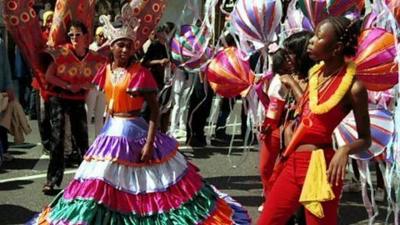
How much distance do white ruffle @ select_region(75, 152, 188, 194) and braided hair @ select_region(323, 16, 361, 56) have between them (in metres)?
1.83

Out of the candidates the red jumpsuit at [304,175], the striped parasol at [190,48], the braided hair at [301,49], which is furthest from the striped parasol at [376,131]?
the striped parasol at [190,48]

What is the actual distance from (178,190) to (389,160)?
1.50 metres

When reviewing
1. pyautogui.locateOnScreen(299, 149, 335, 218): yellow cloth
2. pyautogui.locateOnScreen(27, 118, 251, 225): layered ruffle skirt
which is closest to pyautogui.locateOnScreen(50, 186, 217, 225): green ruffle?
pyautogui.locateOnScreen(27, 118, 251, 225): layered ruffle skirt

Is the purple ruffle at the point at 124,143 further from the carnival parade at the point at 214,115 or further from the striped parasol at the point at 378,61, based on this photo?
the striped parasol at the point at 378,61

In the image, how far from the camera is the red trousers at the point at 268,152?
16.2ft

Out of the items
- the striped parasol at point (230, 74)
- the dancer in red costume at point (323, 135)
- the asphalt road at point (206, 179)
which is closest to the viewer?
the dancer in red costume at point (323, 135)

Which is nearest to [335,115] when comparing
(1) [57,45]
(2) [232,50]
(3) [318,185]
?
(3) [318,185]

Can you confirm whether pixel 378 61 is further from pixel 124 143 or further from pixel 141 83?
pixel 124 143

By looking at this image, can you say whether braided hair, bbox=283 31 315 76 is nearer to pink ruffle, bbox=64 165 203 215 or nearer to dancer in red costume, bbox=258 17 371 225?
dancer in red costume, bbox=258 17 371 225

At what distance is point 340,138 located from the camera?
4.49 meters

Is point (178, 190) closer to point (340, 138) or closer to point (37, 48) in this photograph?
point (340, 138)

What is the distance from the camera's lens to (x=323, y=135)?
3.28m

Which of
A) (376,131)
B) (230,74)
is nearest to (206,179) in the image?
(230,74)

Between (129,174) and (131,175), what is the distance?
0.02 meters
